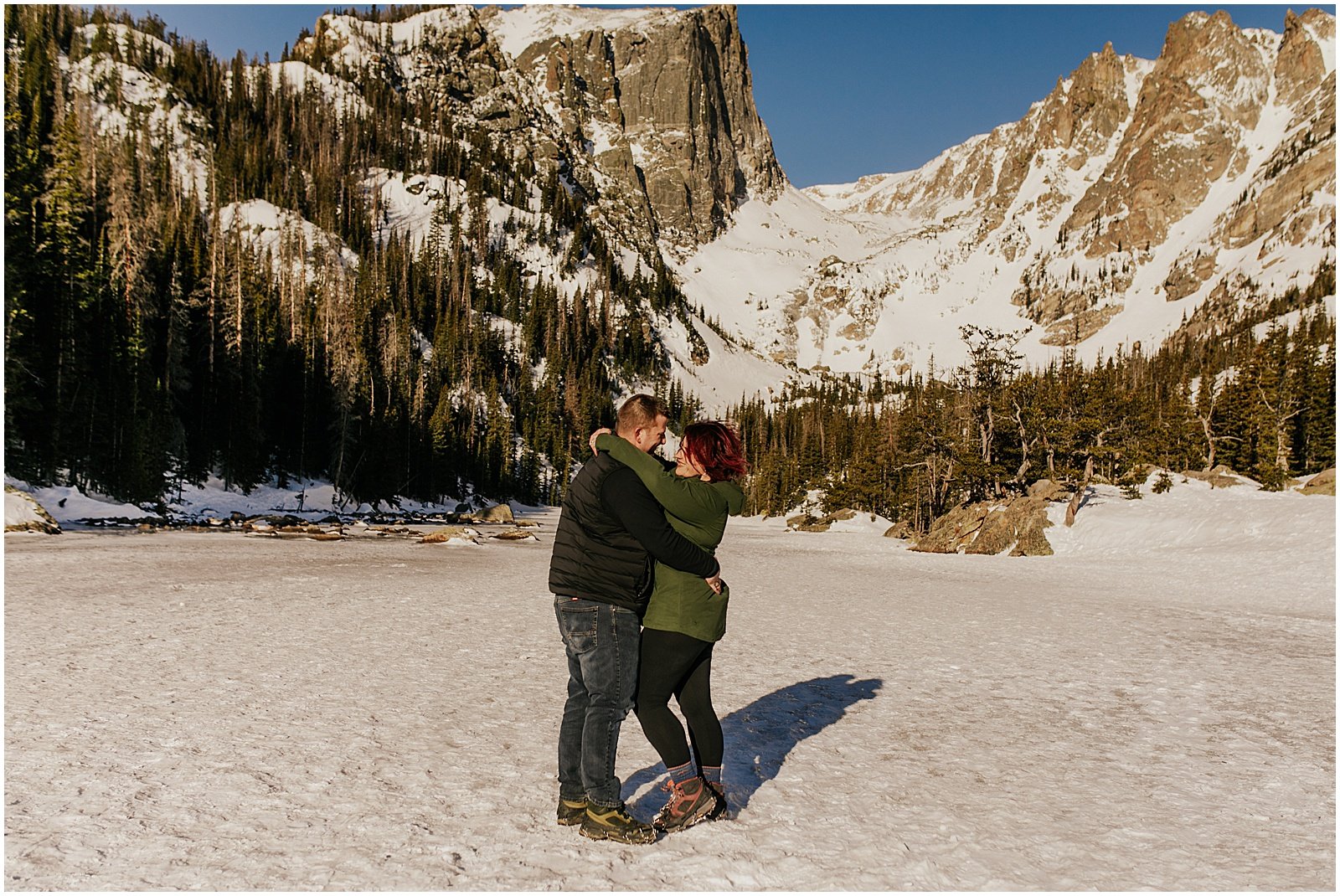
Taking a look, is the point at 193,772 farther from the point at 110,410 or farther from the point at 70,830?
the point at 110,410

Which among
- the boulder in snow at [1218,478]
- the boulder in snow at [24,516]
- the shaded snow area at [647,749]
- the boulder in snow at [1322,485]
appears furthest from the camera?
the boulder in snow at [1218,478]

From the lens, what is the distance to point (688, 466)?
171 inches

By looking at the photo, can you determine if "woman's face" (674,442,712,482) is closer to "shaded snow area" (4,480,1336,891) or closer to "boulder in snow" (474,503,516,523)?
"shaded snow area" (4,480,1336,891)

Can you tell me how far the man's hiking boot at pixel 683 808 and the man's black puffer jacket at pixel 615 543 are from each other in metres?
1.12

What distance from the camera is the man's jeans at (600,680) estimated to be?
4.10m

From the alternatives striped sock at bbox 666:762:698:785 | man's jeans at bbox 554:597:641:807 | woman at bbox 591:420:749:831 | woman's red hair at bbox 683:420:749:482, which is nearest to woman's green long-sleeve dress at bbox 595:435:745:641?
woman at bbox 591:420:749:831

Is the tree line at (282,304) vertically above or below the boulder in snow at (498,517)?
above

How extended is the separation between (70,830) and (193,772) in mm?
899

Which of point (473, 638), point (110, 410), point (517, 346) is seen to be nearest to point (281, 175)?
point (517, 346)

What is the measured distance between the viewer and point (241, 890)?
11.0 ft

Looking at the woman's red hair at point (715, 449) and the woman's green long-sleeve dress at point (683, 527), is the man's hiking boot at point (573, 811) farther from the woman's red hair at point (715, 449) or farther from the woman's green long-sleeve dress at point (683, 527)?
the woman's red hair at point (715, 449)

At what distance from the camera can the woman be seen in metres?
4.12

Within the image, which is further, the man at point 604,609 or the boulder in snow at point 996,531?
the boulder in snow at point 996,531

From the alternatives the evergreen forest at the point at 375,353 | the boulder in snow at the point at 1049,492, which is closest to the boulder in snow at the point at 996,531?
the boulder in snow at the point at 1049,492
